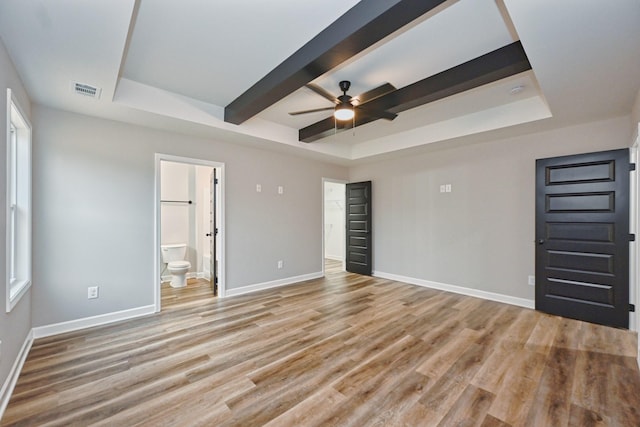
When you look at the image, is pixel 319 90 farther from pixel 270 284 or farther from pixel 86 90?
pixel 270 284

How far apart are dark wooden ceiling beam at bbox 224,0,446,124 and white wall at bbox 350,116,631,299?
3.19m

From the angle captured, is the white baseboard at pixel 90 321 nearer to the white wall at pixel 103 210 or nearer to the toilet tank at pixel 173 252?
the white wall at pixel 103 210

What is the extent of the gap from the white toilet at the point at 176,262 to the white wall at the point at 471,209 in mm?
3665

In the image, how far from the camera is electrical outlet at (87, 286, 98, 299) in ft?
10.5

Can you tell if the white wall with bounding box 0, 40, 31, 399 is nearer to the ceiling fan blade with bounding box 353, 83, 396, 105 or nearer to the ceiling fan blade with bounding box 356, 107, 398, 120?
the ceiling fan blade with bounding box 353, 83, 396, 105

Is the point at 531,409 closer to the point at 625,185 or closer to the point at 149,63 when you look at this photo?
the point at 625,185

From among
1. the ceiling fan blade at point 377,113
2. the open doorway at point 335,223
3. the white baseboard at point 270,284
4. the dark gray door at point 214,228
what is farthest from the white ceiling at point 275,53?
the open doorway at point 335,223

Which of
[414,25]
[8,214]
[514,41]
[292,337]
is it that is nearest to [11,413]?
[8,214]

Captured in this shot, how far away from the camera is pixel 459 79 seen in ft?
8.82

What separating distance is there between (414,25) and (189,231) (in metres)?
5.30

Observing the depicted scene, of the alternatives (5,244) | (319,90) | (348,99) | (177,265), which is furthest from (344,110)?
(177,265)

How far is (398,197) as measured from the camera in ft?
17.8

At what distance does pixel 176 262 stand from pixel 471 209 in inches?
201

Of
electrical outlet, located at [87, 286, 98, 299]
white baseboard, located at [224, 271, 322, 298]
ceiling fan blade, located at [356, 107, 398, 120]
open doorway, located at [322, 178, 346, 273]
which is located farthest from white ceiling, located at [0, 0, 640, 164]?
open doorway, located at [322, 178, 346, 273]
